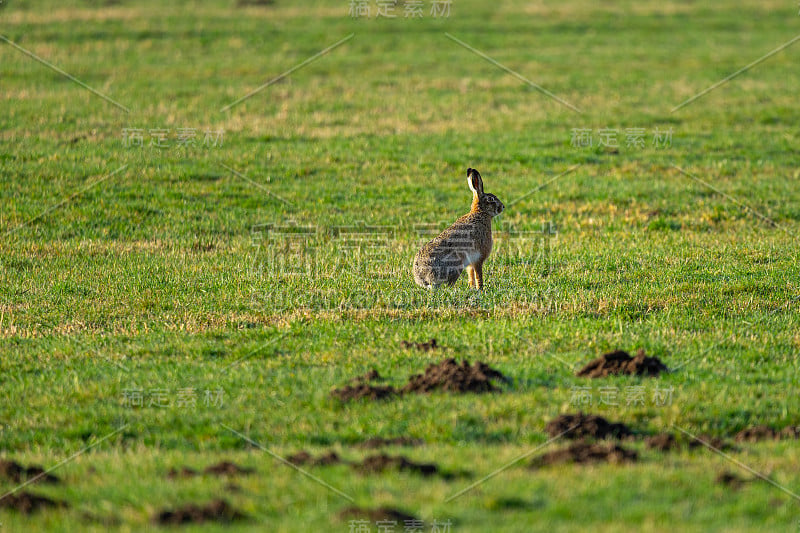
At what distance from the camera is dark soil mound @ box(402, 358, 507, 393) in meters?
9.75

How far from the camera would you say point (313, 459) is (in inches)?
315

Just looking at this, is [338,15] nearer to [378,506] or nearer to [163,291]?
[163,291]

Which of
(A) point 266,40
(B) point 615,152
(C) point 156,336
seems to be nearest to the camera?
(C) point 156,336

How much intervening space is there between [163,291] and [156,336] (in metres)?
2.52

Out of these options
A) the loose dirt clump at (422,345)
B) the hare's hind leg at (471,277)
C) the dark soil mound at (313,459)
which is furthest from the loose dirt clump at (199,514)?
the hare's hind leg at (471,277)

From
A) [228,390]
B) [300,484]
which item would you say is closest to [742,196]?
[228,390]

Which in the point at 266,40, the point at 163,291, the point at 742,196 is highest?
the point at 266,40

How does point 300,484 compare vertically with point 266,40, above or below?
below

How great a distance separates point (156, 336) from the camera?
1209 cm

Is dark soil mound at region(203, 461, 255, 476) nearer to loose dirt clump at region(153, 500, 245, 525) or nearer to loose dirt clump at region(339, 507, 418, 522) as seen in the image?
loose dirt clump at region(153, 500, 245, 525)

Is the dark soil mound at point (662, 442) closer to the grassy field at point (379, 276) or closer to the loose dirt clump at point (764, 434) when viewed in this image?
the grassy field at point (379, 276)

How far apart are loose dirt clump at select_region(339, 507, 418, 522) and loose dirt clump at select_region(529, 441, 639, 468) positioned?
1.49 meters

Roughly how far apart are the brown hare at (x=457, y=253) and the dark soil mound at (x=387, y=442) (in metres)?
5.11

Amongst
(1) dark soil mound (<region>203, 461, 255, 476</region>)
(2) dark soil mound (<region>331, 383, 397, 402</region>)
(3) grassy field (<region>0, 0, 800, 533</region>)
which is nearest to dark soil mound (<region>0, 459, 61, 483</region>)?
(3) grassy field (<region>0, 0, 800, 533</region>)
